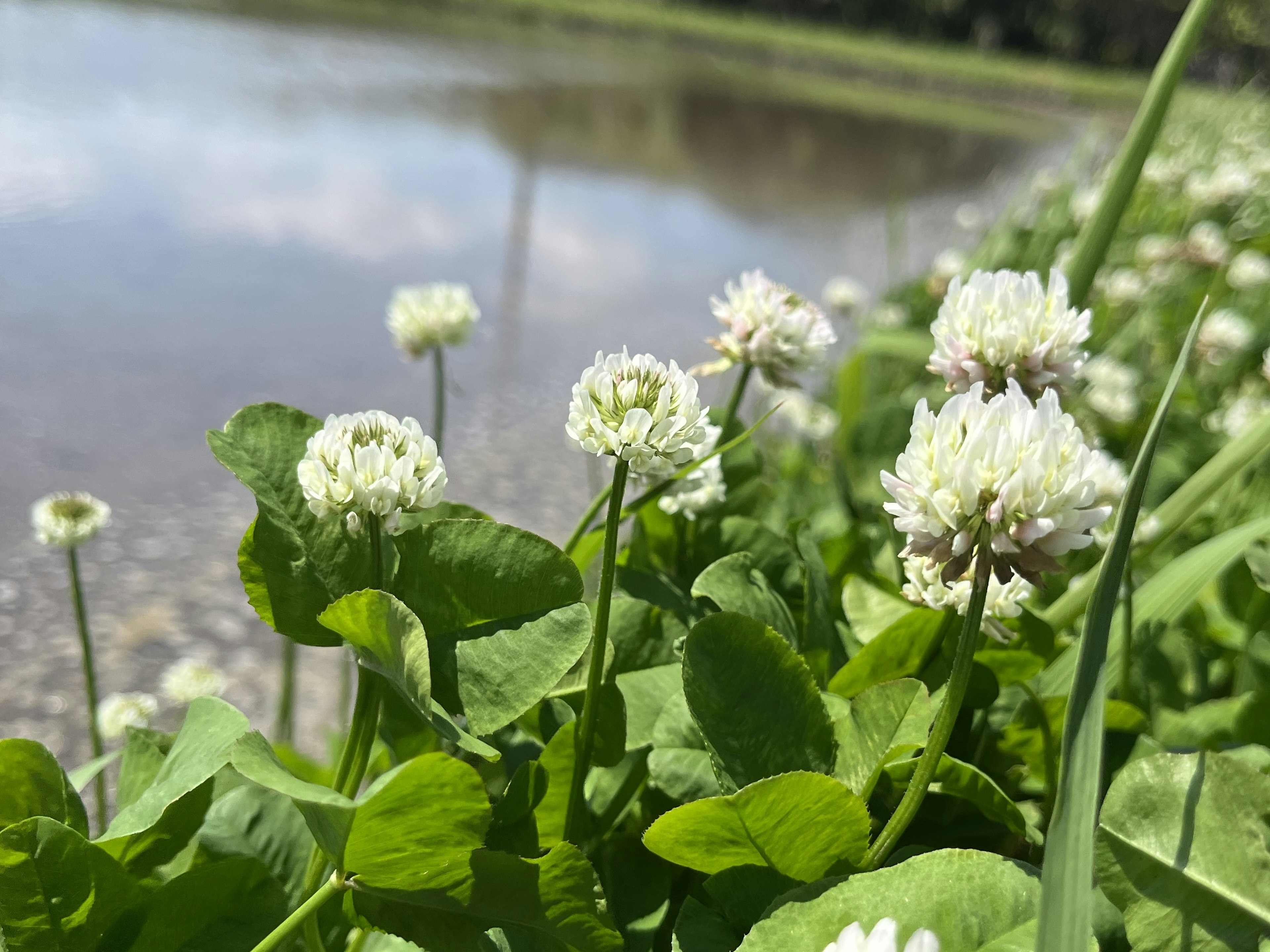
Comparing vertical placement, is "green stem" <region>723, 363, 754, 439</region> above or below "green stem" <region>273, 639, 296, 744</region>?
above

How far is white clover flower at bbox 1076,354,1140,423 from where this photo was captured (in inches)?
43.2

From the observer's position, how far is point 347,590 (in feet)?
1.32

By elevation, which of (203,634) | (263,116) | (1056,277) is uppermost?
(1056,277)

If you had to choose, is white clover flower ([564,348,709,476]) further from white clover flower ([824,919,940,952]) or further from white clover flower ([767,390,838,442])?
white clover flower ([767,390,838,442])

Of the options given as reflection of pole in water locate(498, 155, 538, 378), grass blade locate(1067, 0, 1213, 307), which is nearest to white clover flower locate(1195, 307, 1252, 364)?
grass blade locate(1067, 0, 1213, 307)

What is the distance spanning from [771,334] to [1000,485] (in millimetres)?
281

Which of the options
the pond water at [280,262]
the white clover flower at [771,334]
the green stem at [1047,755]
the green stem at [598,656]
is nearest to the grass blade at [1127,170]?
the white clover flower at [771,334]

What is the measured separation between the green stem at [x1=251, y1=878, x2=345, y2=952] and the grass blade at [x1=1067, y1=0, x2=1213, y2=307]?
0.57 meters

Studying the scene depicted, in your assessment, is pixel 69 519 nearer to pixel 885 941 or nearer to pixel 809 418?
pixel 885 941

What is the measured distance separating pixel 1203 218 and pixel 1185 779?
1881mm

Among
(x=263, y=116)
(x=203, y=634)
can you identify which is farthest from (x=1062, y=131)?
(x=203, y=634)

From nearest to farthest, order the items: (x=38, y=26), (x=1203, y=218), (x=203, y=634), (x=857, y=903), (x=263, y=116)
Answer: (x=857, y=903)
(x=203, y=634)
(x=1203, y=218)
(x=263, y=116)
(x=38, y=26)

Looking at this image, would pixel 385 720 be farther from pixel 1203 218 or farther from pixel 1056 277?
pixel 1203 218

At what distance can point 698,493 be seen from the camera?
578 millimetres
